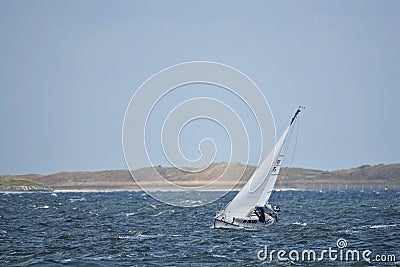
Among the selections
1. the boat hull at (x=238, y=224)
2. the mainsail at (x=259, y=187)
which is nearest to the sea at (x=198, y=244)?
the boat hull at (x=238, y=224)

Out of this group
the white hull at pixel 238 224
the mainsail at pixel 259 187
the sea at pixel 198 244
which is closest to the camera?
the sea at pixel 198 244

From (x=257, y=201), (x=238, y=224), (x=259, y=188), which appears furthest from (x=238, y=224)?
(x=259, y=188)

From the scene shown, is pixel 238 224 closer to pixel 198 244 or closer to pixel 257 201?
pixel 257 201

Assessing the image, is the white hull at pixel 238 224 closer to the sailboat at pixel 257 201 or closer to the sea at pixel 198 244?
the sailboat at pixel 257 201

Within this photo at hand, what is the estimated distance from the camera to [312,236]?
5928 cm

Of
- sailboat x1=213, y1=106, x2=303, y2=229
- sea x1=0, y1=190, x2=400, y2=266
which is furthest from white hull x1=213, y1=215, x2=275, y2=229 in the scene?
sea x1=0, y1=190, x2=400, y2=266

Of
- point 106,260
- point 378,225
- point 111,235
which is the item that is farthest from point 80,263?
point 378,225

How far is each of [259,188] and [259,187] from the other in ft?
0.34

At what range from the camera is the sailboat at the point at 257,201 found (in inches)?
2609

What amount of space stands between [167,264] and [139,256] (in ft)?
12.6

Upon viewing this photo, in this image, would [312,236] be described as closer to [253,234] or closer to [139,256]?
[253,234]

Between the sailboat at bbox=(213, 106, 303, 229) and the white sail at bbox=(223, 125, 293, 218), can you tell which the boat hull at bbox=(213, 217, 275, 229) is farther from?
the white sail at bbox=(223, 125, 293, 218)

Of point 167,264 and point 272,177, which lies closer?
point 167,264

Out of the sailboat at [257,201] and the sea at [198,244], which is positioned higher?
the sailboat at [257,201]
